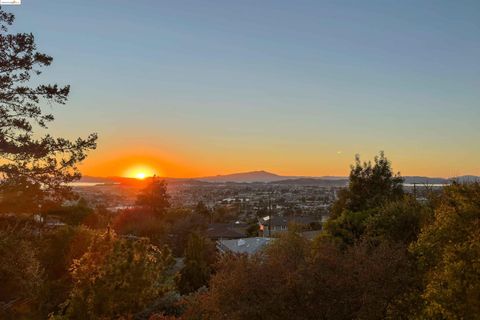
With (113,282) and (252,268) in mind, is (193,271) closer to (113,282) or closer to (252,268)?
(113,282)

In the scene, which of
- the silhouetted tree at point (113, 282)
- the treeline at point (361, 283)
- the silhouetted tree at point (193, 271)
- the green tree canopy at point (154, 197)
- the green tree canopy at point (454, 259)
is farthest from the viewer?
the green tree canopy at point (154, 197)

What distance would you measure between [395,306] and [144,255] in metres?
9.67

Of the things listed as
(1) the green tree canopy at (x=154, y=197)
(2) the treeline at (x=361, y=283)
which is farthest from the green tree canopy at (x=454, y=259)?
(1) the green tree canopy at (x=154, y=197)

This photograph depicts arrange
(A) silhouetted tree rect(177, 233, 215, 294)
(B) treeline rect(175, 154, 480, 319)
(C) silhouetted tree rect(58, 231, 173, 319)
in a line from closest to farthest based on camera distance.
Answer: (B) treeline rect(175, 154, 480, 319) → (C) silhouetted tree rect(58, 231, 173, 319) → (A) silhouetted tree rect(177, 233, 215, 294)

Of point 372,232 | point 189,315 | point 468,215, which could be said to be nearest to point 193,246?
point 372,232

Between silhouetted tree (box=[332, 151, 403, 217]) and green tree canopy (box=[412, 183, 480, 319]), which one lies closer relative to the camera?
green tree canopy (box=[412, 183, 480, 319])

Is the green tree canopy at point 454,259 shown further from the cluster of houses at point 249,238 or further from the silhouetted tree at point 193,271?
the silhouetted tree at point 193,271

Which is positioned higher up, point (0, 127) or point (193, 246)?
point (0, 127)

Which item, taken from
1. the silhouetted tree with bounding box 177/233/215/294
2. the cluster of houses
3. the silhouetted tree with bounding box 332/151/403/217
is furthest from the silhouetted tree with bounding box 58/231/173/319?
the silhouetted tree with bounding box 332/151/403/217

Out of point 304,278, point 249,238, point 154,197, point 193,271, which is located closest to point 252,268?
point 304,278

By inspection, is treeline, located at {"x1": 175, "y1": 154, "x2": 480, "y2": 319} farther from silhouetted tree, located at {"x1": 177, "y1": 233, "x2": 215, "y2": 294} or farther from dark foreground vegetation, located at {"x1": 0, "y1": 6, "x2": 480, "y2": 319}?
silhouetted tree, located at {"x1": 177, "y1": 233, "x2": 215, "y2": 294}

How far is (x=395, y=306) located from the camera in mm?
15359

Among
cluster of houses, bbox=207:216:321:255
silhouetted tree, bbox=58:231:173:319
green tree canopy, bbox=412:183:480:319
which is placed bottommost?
cluster of houses, bbox=207:216:321:255

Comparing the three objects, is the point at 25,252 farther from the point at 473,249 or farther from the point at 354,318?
the point at 473,249
